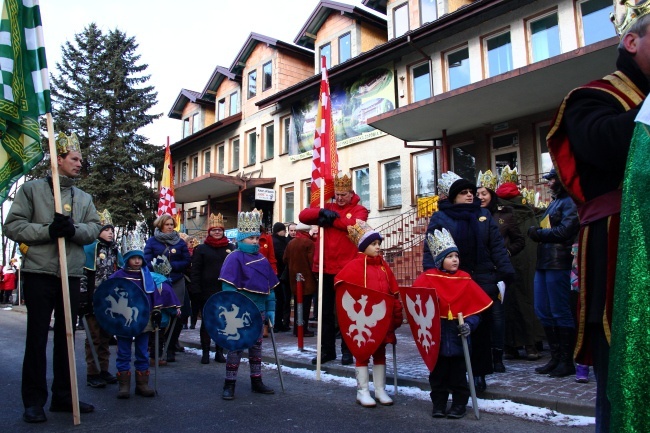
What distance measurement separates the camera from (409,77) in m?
20.2

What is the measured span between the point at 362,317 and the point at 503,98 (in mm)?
11333

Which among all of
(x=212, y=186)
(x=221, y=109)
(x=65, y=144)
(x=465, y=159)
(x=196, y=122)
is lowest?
(x=65, y=144)

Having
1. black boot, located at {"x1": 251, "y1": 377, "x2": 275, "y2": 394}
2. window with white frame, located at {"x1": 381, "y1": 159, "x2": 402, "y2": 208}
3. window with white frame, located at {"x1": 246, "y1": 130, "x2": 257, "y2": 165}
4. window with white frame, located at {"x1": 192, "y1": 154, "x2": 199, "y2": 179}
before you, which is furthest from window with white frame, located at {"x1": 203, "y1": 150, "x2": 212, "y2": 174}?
black boot, located at {"x1": 251, "y1": 377, "x2": 275, "y2": 394}

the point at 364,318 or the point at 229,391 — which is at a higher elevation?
the point at 364,318

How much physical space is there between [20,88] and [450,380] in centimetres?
451

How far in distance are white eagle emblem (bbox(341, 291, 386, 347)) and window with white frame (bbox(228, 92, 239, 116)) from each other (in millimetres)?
27275

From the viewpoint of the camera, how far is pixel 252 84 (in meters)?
29.8

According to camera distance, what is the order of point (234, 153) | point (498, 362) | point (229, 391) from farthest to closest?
point (234, 153) < point (498, 362) < point (229, 391)

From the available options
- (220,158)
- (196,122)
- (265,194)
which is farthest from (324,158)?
(196,122)

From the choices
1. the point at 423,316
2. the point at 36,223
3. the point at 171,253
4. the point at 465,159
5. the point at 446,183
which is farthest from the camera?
the point at 465,159

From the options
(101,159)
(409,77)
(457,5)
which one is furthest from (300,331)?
(101,159)

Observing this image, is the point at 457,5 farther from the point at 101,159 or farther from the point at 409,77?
the point at 101,159

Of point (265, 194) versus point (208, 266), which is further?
point (265, 194)

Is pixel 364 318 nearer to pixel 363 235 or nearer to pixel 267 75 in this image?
pixel 363 235
